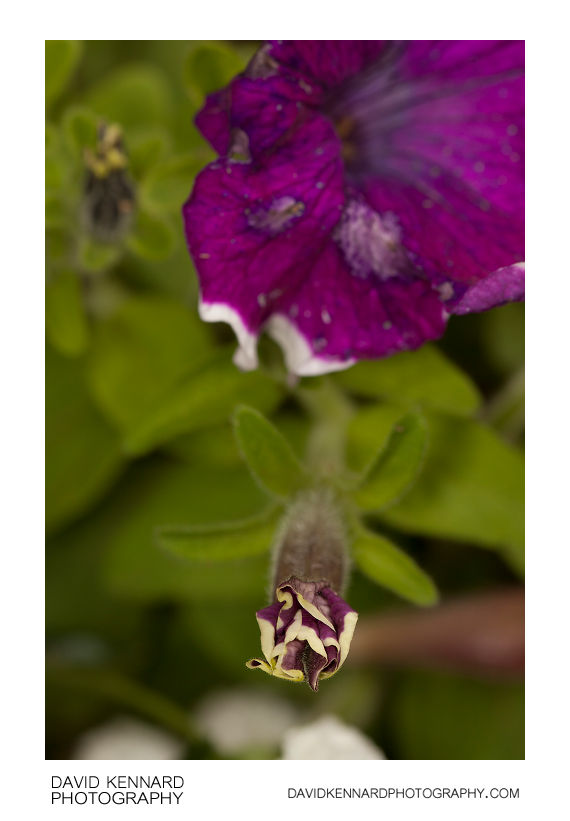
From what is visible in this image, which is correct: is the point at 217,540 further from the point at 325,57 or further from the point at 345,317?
the point at 325,57

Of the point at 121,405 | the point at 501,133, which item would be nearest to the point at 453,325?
the point at 501,133

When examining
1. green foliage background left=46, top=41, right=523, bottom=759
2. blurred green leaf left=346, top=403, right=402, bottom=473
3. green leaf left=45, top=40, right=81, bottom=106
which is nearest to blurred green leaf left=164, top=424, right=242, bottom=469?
green foliage background left=46, top=41, right=523, bottom=759

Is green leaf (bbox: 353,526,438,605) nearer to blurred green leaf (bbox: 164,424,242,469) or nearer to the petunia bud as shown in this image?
the petunia bud

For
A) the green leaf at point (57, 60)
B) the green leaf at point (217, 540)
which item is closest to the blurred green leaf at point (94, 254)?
the green leaf at point (57, 60)

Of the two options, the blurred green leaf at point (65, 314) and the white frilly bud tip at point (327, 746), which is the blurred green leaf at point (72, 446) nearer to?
the blurred green leaf at point (65, 314)
